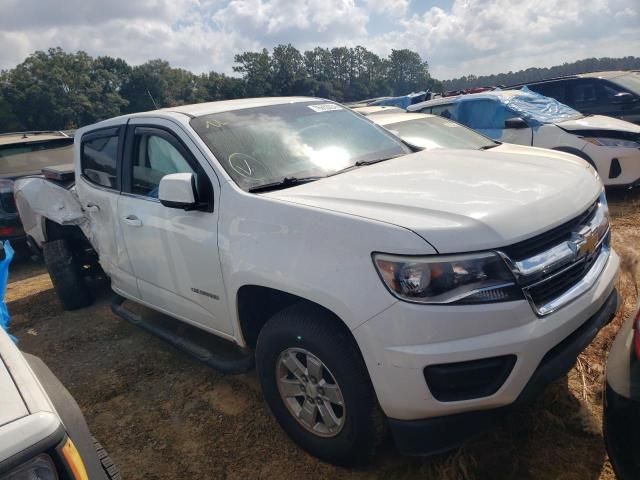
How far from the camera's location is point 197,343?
368 centimetres

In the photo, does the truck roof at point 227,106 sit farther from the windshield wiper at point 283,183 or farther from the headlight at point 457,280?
the headlight at point 457,280

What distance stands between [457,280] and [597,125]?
607 cm

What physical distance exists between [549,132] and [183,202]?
596cm

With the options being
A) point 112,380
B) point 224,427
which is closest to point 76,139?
point 112,380

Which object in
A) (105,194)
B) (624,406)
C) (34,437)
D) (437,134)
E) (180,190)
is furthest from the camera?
(437,134)

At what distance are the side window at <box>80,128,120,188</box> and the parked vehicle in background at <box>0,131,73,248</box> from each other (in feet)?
10.7

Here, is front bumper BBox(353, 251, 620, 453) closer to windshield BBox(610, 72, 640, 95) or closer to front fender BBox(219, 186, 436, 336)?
front fender BBox(219, 186, 436, 336)

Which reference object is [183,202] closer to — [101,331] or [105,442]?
[105,442]

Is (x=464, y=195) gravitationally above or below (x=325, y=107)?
below

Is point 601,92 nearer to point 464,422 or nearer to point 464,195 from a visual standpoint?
point 464,195

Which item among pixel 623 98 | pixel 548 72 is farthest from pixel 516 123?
pixel 548 72

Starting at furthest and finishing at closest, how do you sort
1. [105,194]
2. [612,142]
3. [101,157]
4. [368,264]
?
[612,142], [101,157], [105,194], [368,264]

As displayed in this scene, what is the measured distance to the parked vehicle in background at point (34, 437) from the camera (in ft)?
4.04

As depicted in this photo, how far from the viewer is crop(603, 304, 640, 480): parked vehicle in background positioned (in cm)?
160
